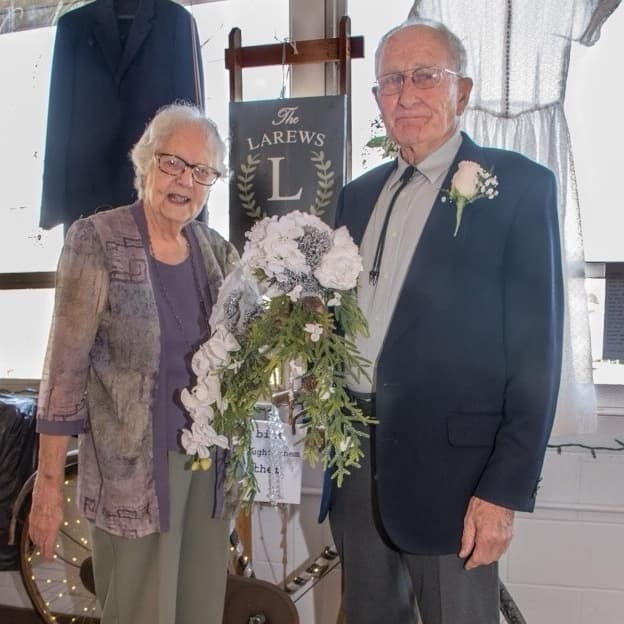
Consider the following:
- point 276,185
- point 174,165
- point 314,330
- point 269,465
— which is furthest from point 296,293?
point 276,185

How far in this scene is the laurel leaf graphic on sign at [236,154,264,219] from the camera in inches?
62.6

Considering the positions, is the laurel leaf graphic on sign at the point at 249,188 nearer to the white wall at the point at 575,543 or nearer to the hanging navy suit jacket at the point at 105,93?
the hanging navy suit jacket at the point at 105,93

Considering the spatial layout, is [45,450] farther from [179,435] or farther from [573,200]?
[573,200]

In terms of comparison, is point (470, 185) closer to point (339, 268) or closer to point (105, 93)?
point (339, 268)

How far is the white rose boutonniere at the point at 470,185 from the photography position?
91 cm

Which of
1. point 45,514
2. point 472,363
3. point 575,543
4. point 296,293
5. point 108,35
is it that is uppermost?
point 108,35

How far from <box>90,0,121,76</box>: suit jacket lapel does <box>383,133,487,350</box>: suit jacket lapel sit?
3.88 feet

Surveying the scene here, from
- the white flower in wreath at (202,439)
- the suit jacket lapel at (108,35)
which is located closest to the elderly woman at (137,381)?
the white flower in wreath at (202,439)

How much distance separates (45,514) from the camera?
114 cm

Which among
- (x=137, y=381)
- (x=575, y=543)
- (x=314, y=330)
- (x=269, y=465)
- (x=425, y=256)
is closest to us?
(x=314, y=330)

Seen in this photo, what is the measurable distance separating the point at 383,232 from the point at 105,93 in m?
1.08

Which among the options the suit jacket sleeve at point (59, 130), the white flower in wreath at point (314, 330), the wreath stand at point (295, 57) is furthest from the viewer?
the suit jacket sleeve at point (59, 130)

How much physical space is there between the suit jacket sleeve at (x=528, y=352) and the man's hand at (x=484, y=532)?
0.08 feet

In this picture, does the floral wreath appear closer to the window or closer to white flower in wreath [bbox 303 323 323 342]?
white flower in wreath [bbox 303 323 323 342]
